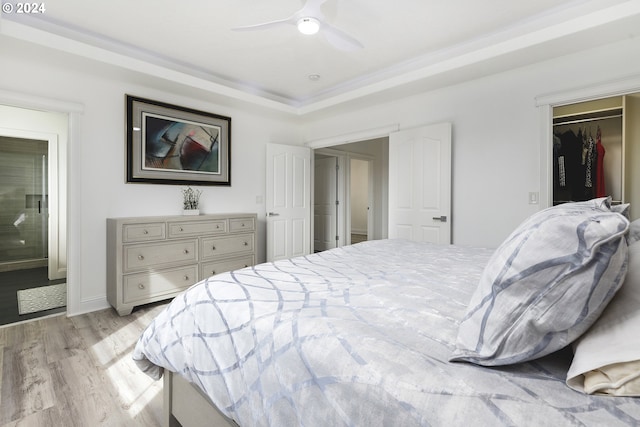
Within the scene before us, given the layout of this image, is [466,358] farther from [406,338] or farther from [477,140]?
[477,140]

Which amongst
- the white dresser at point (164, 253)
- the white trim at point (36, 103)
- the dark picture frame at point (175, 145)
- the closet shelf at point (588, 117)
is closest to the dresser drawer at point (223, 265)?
the white dresser at point (164, 253)

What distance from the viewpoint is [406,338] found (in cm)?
82

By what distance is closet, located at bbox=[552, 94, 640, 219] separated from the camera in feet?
13.2

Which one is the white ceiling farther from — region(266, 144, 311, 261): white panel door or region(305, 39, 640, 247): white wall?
region(266, 144, 311, 261): white panel door

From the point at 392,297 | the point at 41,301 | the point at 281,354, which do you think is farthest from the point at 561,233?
the point at 41,301

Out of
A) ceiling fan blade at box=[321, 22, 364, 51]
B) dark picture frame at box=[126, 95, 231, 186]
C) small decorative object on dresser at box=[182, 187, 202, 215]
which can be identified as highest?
ceiling fan blade at box=[321, 22, 364, 51]

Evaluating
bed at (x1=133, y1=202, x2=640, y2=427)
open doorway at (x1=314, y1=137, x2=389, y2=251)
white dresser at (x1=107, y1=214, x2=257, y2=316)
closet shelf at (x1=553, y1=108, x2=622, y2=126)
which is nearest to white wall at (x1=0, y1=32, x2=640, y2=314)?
white dresser at (x1=107, y1=214, x2=257, y2=316)

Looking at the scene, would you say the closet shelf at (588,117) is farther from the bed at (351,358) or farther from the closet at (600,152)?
the bed at (351,358)

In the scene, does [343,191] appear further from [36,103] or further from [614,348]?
[614,348]

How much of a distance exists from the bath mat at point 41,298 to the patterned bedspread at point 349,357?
274 cm

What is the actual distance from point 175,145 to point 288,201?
1765 mm

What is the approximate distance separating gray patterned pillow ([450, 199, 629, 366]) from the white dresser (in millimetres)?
3166

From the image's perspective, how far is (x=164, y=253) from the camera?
3.26 m

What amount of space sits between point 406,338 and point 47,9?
3514mm
